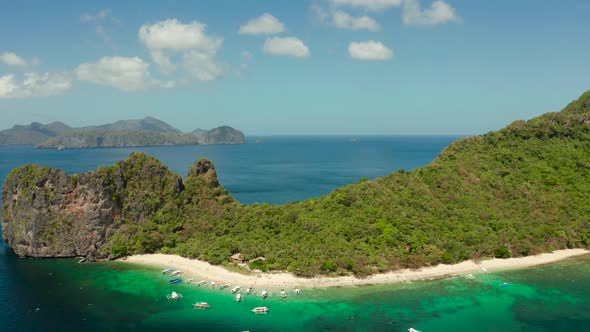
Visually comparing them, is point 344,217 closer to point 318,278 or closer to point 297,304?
point 318,278

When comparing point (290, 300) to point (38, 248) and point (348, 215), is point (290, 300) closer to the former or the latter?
point (348, 215)

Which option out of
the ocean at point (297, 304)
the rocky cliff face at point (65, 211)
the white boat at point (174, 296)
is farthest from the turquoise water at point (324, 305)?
the rocky cliff face at point (65, 211)

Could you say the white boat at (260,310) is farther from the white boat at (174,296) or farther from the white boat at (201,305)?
the white boat at (174,296)

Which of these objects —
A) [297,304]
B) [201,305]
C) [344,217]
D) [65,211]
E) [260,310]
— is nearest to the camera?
[260,310]

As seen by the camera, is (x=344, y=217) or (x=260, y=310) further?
(x=344, y=217)

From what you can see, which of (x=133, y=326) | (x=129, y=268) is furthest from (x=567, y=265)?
(x=129, y=268)

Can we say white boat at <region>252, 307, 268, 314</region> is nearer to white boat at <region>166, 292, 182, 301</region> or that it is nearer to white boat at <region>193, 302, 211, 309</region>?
white boat at <region>193, 302, 211, 309</region>

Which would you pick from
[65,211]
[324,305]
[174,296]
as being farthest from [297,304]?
[65,211]

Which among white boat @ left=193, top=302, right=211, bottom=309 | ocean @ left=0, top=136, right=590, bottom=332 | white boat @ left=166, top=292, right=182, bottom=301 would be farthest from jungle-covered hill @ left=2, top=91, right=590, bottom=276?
white boat @ left=193, top=302, right=211, bottom=309
